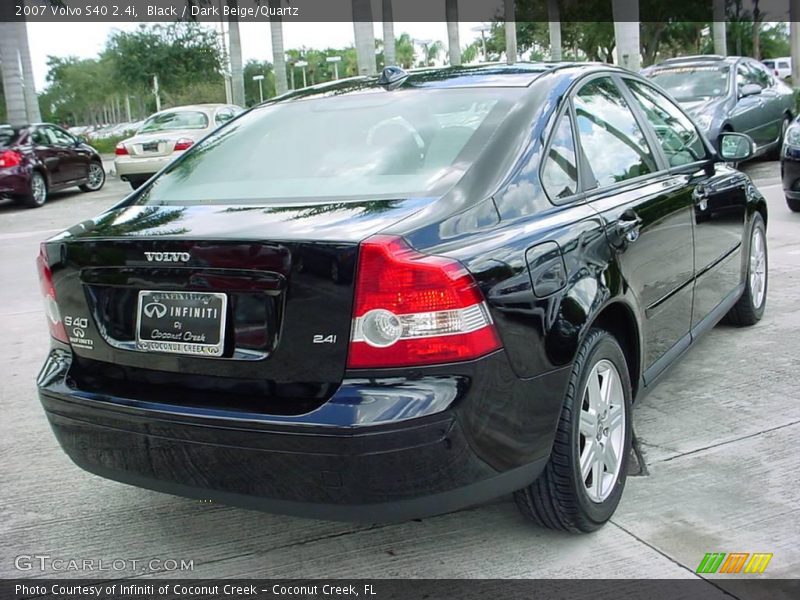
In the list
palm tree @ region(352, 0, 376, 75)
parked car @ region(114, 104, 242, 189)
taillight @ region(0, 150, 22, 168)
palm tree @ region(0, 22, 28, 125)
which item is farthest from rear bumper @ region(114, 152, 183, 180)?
palm tree @ region(352, 0, 376, 75)

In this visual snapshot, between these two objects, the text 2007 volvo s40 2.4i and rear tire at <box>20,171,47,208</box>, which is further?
rear tire at <box>20,171,47,208</box>

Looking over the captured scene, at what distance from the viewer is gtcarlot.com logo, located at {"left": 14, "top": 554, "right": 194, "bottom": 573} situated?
2934 mm

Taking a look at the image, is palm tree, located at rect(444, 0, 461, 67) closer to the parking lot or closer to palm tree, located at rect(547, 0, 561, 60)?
palm tree, located at rect(547, 0, 561, 60)

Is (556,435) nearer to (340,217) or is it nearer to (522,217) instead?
(522,217)

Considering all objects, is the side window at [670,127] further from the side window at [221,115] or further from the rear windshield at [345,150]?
the side window at [221,115]

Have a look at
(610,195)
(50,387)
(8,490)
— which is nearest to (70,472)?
(8,490)

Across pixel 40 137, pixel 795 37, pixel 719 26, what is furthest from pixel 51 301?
pixel 795 37

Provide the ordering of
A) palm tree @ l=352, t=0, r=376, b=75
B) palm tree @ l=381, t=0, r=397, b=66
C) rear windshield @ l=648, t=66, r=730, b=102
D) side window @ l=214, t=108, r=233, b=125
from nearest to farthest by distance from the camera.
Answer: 1. rear windshield @ l=648, t=66, r=730, b=102
2. side window @ l=214, t=108, r=233, b=125
3. palm tree @ l=352, t=0, r=376, b=75
4. palm tree @ l=381, t=0, r=397, b=66

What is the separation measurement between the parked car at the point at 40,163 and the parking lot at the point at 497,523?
11.2m

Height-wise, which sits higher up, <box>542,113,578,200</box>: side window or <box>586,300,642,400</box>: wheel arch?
<box>542,113,578,200</box>: side window

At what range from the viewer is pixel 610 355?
3023 mm

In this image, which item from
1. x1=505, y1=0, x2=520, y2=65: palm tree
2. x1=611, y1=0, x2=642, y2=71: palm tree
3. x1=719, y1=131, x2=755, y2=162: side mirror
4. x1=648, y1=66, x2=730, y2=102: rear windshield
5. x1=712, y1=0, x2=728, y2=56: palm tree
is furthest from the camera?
x1=505, y1=0, x2=520, y2=65: palm tree

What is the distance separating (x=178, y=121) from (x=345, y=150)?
46.7 ft

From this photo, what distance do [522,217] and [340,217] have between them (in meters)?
0.59
